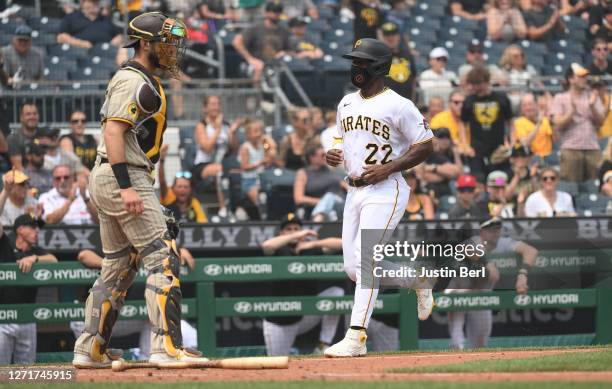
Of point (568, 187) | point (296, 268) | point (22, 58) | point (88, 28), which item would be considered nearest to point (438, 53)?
point (568, 187)

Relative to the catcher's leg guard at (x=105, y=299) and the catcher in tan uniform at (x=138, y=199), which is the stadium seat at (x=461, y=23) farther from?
the catcher's leg guard at (x=105, y=299)

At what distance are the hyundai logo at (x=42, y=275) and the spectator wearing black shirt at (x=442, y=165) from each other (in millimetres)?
4070

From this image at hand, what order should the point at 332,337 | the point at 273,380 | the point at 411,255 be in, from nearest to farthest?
the point at 273,380 → the point at 411,255 → the point at 332,337

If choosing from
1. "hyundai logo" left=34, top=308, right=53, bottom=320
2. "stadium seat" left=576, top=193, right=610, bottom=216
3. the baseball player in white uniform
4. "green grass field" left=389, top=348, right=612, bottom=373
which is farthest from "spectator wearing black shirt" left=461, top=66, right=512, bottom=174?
"green grass field" left=389, top=348, right=612, bottom=373

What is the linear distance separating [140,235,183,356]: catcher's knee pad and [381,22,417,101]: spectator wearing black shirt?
672cm

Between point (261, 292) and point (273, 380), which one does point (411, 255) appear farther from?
point (273, 380)

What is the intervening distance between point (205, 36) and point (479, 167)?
3.75 metres

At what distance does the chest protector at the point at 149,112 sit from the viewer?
6570mm

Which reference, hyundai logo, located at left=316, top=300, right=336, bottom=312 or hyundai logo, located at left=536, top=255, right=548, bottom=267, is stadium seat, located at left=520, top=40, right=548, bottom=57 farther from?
hyundai logo, located at left=316, top=300, right=336, bottom=312

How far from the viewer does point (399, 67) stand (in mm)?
13141

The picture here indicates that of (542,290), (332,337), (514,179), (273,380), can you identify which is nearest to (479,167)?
(514,179)

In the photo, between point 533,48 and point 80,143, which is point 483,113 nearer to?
point 533,48

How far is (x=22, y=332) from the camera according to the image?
10.3 meters

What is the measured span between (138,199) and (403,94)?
22.6 feet
